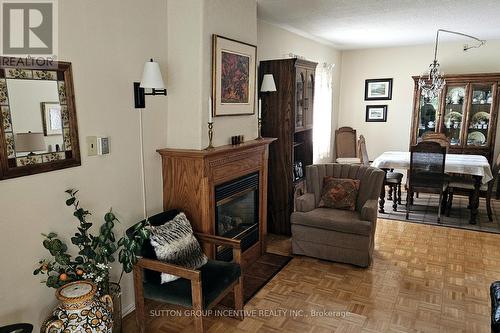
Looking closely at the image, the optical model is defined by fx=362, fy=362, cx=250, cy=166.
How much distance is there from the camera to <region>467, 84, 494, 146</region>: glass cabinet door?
17.7ft

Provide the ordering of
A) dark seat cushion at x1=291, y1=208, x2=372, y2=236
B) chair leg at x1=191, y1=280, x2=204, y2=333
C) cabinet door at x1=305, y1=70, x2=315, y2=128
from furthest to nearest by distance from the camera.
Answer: cabinet door at x1=305, y1=70, x2=315, y2=128, dark seat cushion at x1=291, y1=208, x2=372, y2=236, chair leg at x1=191, y1=280, x2=204, y2=333

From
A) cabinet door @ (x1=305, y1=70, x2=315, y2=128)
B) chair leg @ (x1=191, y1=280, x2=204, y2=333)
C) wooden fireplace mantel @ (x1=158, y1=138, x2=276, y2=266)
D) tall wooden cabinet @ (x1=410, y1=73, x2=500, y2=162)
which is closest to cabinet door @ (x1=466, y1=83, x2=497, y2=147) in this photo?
tall wooden cabinet @ (x1=410, y1=73, x2=500, y2=162)

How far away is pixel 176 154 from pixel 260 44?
6.63 ft

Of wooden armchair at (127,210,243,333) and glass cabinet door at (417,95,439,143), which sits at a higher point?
glass cabinet door at (417,95,439,143)

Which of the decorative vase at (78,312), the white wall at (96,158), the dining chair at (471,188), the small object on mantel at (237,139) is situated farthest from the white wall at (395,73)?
the decorative vase at (78,312)

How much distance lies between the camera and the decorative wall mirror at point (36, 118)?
65.7 inches

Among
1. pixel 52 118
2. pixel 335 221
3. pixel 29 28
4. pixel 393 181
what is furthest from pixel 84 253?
pixel 393 181

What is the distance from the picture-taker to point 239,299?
2.45 meters

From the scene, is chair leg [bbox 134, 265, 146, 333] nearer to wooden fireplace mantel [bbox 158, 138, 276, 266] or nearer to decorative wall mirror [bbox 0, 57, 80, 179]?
wooden fireplace mantel [bbox 158, 138, 276, 266]

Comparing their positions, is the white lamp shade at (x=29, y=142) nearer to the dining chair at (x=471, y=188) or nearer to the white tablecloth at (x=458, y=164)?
the white tablecloth at (x=458, y=164)

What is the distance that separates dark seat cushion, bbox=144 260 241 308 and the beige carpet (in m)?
3.08

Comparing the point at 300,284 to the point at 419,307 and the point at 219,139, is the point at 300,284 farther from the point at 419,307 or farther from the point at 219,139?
the point at 219,139

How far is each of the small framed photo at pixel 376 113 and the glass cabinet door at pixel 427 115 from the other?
0.69m

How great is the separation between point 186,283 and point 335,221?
1561 millimetres
